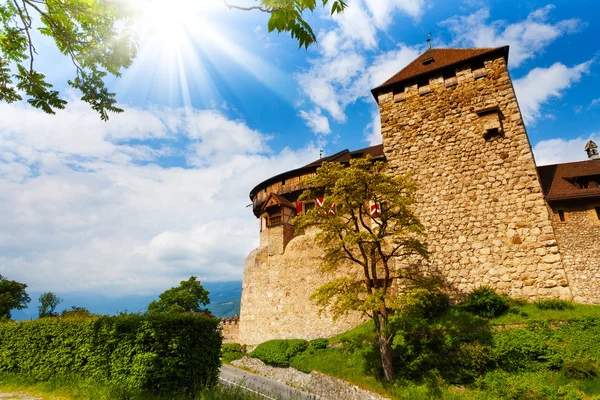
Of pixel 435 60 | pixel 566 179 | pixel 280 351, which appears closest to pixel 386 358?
pixel 280 351

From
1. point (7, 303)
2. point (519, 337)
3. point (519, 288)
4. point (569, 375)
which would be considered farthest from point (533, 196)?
point (7, 303)

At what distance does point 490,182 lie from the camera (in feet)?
48.3

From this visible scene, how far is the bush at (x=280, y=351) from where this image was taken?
1853cm

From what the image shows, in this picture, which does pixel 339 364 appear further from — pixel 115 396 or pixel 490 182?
pixel 490 182

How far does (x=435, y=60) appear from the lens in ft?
60.7

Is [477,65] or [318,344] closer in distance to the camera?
[477,65]

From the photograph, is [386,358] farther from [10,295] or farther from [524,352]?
[10,295]

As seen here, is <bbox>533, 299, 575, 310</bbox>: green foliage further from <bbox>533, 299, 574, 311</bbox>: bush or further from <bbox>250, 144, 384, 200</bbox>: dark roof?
<bbox>250, 144, 384, 200</bbox>: dark roof

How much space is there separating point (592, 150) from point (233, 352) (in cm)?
3661

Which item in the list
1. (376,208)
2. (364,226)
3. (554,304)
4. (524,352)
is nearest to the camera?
(524,352)

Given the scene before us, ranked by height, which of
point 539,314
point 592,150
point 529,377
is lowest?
point 529,377

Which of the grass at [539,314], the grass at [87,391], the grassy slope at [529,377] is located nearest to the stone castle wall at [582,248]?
the grass at [539,314]

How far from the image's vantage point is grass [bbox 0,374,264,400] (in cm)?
784

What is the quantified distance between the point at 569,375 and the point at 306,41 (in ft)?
39.9
